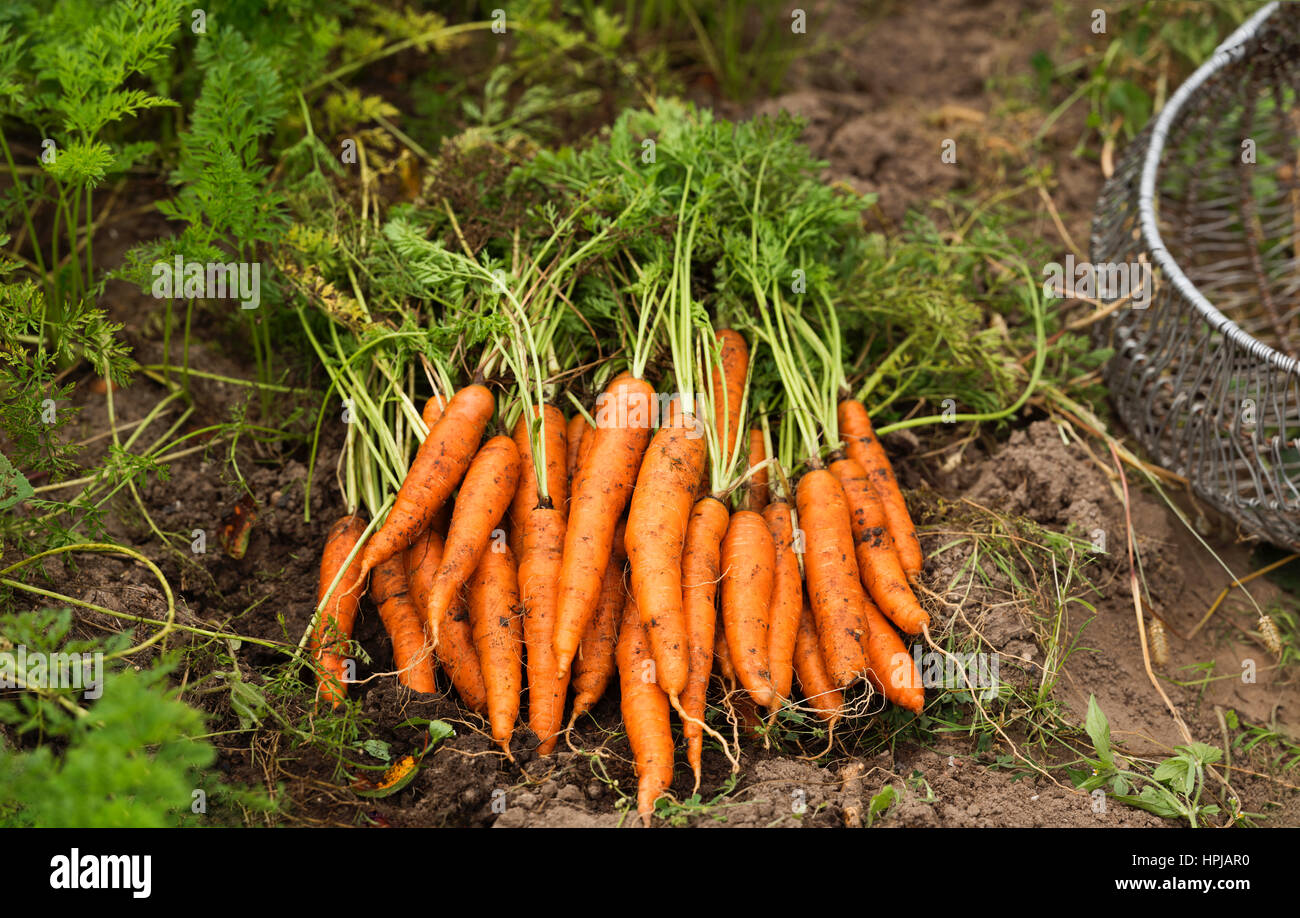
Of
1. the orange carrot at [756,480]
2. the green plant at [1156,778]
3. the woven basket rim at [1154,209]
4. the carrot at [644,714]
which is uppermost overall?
the woven basket rim at [1154,209]

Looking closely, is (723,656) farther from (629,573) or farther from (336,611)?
(336,611)

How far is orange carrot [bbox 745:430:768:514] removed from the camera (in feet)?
9.52

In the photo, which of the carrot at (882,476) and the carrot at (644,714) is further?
the carrot at (882,476)

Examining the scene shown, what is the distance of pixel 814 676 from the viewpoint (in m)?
2.67

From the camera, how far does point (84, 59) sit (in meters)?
2.89

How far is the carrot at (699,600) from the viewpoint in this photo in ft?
8.14

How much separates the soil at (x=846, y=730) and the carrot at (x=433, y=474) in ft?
1.04

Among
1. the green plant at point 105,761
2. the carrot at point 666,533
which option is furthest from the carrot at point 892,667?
the green plant at point 105,761

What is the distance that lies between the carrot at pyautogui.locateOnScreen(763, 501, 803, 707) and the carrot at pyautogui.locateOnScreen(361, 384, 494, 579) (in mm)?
924

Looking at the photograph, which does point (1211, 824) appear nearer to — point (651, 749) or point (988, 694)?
point (988, 694)

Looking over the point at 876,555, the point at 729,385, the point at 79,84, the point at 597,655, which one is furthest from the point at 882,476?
the point at 79,84

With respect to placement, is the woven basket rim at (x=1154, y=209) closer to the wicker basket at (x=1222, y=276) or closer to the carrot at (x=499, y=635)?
the wicker basket at (x=1222, y=276)
